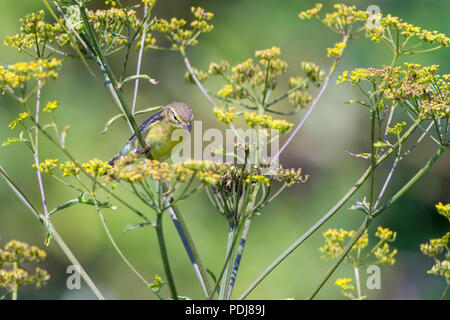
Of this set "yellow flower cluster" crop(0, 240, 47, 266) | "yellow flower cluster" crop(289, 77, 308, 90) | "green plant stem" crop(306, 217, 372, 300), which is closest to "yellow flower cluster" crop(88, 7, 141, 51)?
"yellow flower cluster" crop(289, 77, 308, 90)

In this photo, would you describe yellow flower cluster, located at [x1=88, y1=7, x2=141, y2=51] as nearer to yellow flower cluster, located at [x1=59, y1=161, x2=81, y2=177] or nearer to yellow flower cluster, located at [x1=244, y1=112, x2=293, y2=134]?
yellow flower cluster, located at [x1=59, y1=161, x2=81, y2=177]

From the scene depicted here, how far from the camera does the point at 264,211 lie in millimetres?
6652

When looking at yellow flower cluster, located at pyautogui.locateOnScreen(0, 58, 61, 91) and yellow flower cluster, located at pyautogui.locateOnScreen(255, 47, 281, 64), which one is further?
yellow flower cluster, located at pyautogui.locateOnScreen(255, 47, 281, 64)

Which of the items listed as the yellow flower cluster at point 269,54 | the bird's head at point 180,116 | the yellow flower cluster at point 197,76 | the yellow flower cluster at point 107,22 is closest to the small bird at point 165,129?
the bird's head at point 180,116

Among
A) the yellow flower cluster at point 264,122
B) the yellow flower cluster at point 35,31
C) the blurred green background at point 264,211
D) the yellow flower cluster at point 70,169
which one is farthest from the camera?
the blurred green background at point 264,211

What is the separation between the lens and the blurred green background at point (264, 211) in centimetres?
625

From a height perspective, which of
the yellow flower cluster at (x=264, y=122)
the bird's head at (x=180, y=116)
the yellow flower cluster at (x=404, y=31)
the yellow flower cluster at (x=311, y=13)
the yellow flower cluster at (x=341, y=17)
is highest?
the yellow flower cluster at (x=311, y=13)

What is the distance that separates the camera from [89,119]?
6.67 metres

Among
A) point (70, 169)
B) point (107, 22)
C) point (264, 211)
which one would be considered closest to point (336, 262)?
point (70, 169)

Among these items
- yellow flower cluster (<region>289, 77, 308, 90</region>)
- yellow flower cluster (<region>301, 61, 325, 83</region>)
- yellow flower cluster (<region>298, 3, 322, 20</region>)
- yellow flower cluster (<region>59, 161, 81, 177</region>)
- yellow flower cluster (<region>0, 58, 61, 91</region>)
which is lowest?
yellow flower cluster (<region>59, 161, 81, 177</region>)

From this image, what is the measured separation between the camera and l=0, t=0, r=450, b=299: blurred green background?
6246mm

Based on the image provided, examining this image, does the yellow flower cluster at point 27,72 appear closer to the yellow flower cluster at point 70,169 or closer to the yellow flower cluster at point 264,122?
the yellow flower cluster at point 70,169

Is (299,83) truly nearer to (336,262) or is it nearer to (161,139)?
(336,262)
